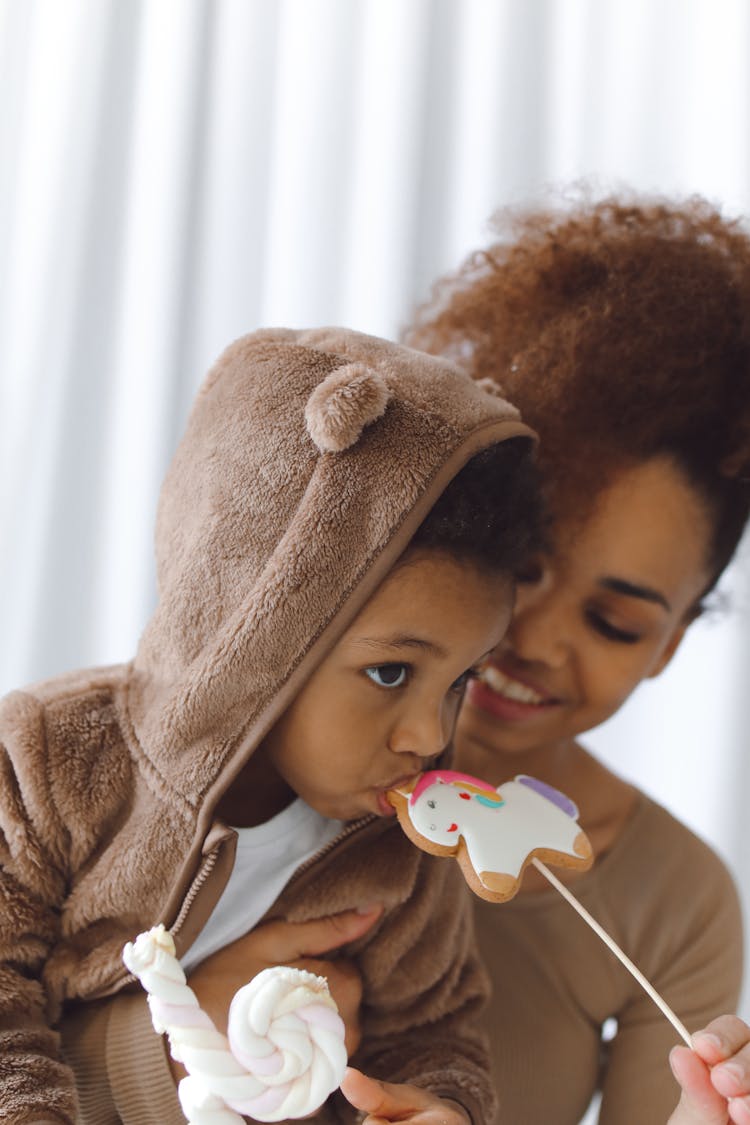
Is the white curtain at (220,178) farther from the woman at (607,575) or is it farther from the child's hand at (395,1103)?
the child's hand at (395,1103)

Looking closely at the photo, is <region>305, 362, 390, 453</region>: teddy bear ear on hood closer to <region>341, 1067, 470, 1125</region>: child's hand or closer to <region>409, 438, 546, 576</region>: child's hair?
<region>409, 438, 546, 576</region>: child's hair

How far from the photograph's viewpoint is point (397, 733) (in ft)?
2.89

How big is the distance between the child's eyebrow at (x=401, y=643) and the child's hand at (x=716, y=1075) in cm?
Result: 33

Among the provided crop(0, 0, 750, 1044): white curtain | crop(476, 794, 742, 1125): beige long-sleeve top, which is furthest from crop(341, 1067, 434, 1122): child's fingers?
crop(0, 0, 750, 1044): white curtain

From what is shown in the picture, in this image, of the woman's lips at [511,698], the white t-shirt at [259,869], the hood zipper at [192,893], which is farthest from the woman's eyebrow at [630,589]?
the hood zipper at [192,893]

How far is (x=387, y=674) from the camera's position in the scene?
87 cm

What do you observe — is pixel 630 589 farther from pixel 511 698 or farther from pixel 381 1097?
pixel 381 1097

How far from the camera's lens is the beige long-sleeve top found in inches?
48.1

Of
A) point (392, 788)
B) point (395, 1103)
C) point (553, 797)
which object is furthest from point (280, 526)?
point (395, 1103)

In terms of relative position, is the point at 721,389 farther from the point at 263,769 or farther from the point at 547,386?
the point at 263,769

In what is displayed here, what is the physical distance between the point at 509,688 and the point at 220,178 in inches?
35.1

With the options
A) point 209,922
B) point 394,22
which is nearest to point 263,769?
point 209,922

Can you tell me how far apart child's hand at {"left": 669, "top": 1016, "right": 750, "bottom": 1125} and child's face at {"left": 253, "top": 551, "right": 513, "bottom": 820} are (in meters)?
0.28

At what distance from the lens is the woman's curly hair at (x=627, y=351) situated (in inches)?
45.6
